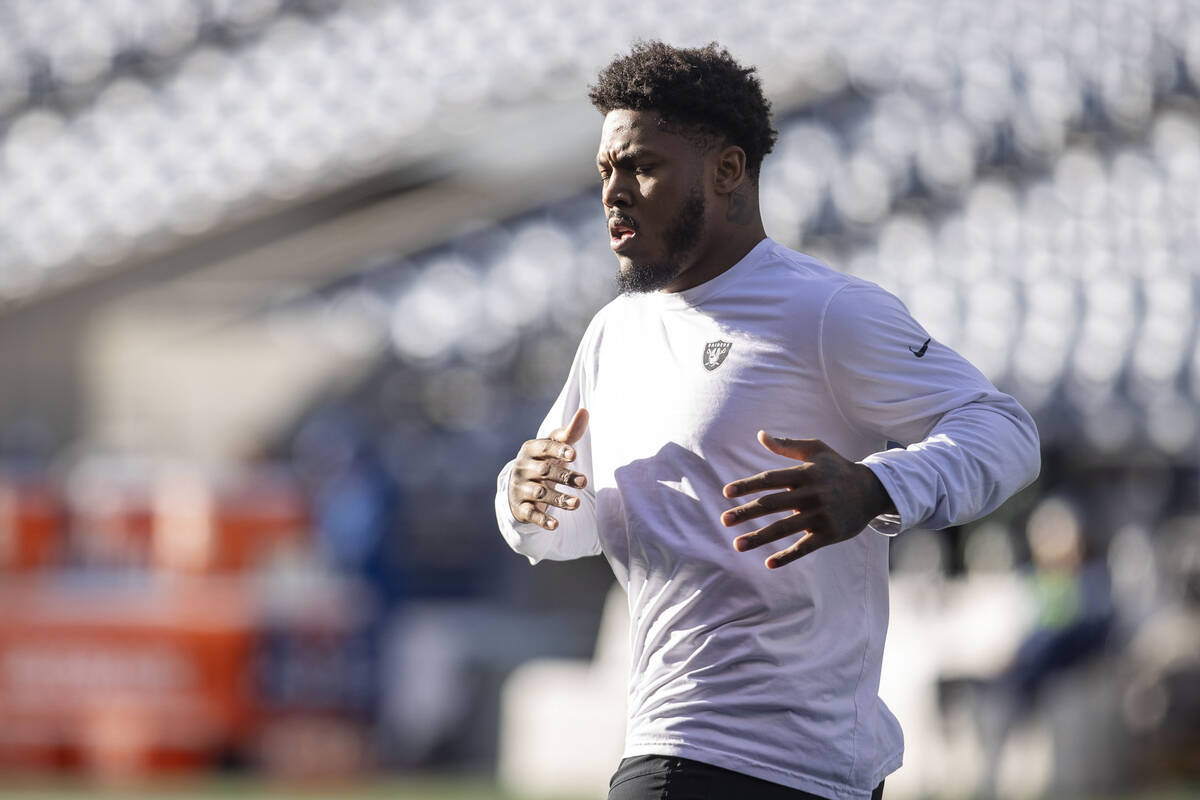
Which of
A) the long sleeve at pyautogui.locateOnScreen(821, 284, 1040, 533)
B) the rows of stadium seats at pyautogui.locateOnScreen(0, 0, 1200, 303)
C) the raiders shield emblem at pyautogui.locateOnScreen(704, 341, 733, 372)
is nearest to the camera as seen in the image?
the long sleeve at pyautogui.locateOnScreen(821, 284, 1040, 533)

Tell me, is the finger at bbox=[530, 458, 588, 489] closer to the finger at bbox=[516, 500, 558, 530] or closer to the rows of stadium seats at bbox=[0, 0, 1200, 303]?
the finger at bbox=[516, 500, 558, 530]

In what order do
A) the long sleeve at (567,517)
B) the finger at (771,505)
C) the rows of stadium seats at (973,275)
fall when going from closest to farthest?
the finger at (771,505)
the long sleeve at (567,517)
the rows of stadium seats at (973,275)

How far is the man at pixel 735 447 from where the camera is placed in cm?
255

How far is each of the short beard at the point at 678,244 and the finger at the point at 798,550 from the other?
59 centimetres

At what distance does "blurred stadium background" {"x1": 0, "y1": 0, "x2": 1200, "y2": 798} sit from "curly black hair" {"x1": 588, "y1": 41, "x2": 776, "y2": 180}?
22.7 ft

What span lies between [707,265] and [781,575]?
0.56 m

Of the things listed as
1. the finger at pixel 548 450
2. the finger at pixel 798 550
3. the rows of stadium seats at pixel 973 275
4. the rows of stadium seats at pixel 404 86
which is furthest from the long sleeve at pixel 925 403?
the rows of stadium seats at pixel 404 86

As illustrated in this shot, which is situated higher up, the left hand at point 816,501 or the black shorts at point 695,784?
the left hand at point 816,501

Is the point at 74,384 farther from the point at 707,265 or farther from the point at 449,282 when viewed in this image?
the point at 707,265

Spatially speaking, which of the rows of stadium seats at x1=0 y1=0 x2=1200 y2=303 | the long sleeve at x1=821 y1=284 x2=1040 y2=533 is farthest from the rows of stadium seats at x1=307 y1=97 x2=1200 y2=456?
the long sleeve at x1=821 y1=284 x2=1040 y2=533

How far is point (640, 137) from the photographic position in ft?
8.93

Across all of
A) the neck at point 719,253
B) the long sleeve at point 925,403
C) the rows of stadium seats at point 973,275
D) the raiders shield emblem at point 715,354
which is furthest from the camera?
the rows of stadium seats at point 973,275

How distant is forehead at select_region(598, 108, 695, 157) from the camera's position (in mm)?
2717

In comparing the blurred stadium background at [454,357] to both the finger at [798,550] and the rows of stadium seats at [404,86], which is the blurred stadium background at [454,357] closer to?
the rows of stadium seats at [404,86]
